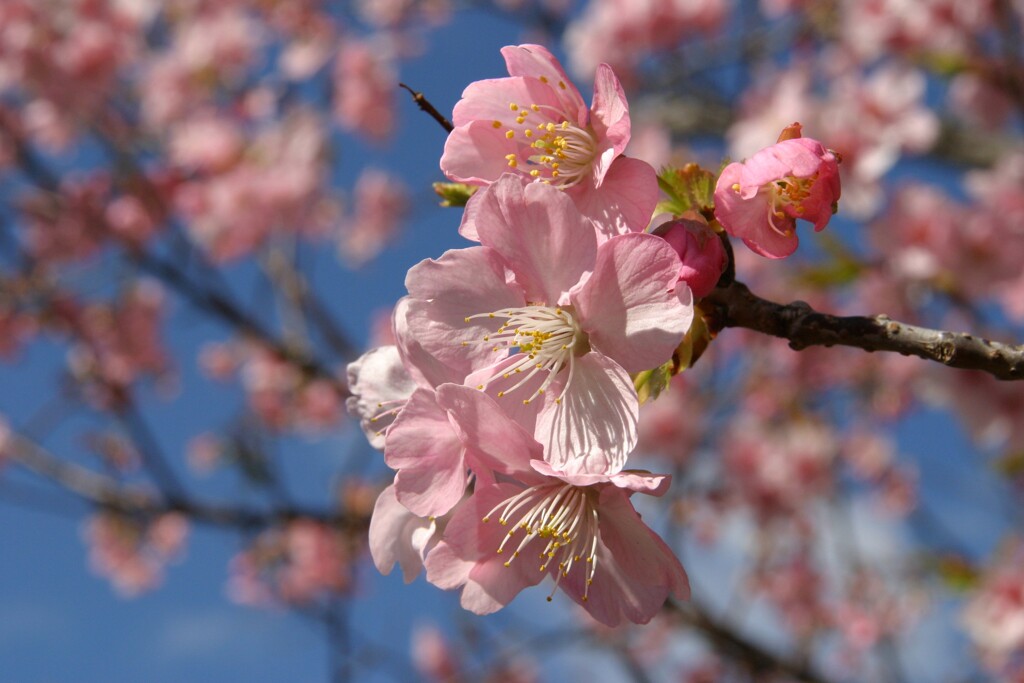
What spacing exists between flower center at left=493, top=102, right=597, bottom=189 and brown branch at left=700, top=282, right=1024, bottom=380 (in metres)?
0.25

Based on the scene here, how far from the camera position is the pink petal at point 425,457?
1.02m

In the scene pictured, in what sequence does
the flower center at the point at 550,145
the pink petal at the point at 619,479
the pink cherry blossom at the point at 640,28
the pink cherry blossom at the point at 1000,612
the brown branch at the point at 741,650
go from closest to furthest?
the pink petal at the point at 619,479 → the flower center at the point at 550,145 → the brown branch at the point at 741,650 → the pink cherry blossom at the point at 1000,612 → the pink cherry blossom at the point at 640,28

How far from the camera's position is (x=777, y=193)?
989 millimetres

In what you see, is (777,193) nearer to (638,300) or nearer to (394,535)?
(638,300)

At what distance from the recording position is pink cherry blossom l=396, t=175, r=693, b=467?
96cm

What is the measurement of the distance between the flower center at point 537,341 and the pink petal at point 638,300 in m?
0.05

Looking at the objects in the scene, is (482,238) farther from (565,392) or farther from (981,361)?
(981,361)

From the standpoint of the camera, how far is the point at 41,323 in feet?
16.0

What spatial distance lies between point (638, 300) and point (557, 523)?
0.30m

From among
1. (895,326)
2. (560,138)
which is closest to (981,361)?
(895,326)

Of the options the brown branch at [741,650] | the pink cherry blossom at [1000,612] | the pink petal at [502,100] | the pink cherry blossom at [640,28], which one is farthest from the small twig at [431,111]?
the pink cherry blossom at [640,28]

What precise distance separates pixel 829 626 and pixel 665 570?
4430 mm

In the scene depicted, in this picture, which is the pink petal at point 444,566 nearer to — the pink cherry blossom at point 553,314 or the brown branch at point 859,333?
the pink cherry blossom at point 553,314

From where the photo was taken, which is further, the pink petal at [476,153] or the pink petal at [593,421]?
the pink petal at [476,153]
